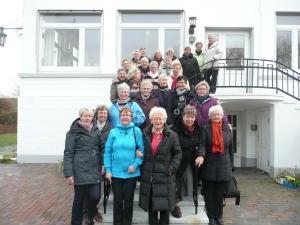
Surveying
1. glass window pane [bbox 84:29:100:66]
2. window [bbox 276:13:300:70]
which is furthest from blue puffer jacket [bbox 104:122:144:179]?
window [bbox 276:13:300:70]

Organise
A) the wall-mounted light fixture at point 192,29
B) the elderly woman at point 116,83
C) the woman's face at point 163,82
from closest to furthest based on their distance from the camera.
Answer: the woman's face at point 163,82
the elderly woman at point 116,83
the wall-mounted light fixture at point 192,29

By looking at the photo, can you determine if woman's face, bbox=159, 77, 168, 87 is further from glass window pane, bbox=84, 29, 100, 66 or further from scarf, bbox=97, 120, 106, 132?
glass window pane, bbox=84, 29, 100, 66

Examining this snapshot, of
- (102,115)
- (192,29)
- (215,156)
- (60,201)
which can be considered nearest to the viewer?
(215,156)

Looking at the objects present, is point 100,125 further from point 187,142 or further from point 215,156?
point 215,156

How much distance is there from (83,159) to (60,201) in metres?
2.22

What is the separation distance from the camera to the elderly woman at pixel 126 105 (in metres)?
4.22

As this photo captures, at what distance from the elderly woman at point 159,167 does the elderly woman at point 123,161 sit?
15cm

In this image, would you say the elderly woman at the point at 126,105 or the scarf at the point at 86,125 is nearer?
the scarf at the point at 86,125

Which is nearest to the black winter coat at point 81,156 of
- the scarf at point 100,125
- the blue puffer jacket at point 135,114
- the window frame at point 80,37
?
the scarf at point 100,125

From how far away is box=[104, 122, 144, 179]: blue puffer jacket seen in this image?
3.59m

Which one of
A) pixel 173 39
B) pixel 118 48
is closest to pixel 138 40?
pixel 118 48

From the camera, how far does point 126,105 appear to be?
4320 millimetres

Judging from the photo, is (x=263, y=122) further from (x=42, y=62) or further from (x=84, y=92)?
(x=42, y=62)

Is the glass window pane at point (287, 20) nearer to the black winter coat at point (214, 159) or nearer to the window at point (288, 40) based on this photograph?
the window at point (288, 40)
